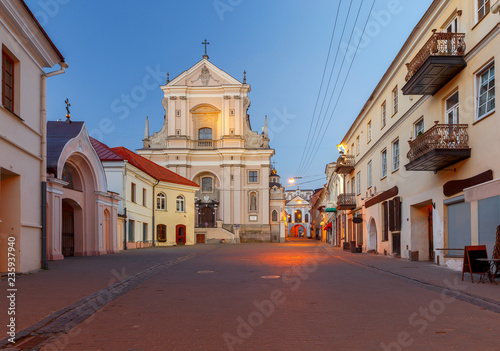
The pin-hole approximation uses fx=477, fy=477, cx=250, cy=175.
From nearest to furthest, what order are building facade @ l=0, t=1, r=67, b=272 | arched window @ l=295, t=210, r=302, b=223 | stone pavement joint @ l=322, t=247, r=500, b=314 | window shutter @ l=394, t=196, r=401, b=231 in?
stone pavement joint @ l=322, t=247, r=500, b=314 < building facade @ l=0, t=1, r=67, b=272 < window shutter @ l=394, t=196, r=401, b=231 < arched window @ l=295, t=210, r=302, b=223

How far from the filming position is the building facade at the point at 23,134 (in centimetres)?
1298

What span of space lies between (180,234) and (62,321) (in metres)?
42.6

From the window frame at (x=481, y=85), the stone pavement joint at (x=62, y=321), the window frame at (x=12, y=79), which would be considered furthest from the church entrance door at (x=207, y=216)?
the stone pavement joint at (x=62, y=321)

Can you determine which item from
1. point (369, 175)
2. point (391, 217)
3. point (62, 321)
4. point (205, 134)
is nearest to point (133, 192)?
point (369, 175)

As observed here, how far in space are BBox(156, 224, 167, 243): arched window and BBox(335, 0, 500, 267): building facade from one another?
1027 inches

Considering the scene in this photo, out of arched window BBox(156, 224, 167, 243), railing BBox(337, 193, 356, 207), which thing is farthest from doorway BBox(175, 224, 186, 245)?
railing BBox(337, 193, 356, 207)

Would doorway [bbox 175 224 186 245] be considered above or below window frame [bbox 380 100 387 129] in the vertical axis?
below

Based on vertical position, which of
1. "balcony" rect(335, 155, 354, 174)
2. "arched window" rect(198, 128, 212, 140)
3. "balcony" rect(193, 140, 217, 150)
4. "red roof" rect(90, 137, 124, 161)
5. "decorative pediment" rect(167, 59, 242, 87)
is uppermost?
"decorative pediment" rect(167, 59, 242, 87)

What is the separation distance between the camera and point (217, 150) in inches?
2327

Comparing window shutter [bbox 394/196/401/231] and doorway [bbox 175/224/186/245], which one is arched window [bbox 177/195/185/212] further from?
window shutter [bbox 394/196/401/231]

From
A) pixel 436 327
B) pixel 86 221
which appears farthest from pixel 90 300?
pixel 86 221

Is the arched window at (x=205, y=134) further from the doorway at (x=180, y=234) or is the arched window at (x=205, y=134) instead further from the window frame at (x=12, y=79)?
the window frame at (x=12, y=79)

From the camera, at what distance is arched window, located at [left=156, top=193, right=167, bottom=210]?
45.8 metres

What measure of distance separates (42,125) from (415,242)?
15343mm
